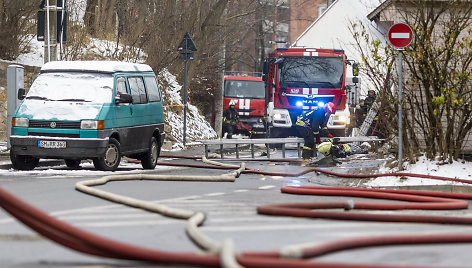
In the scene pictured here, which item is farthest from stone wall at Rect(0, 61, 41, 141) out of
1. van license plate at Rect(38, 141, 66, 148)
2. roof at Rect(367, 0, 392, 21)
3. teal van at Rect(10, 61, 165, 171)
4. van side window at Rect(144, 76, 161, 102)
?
roof at Rect(367, 0, 392, 21)

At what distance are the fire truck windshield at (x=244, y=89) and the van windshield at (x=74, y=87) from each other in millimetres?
23016

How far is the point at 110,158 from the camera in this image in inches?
685

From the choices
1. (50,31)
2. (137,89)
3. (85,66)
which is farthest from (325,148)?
(50,31)

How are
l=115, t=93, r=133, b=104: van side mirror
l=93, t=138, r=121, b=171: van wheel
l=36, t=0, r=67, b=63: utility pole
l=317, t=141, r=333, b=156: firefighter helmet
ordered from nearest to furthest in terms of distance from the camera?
l=93, t=138, r=121, b=171: van wheel < l=115, t=93, r=133, b=104: van side mirror < l=317, t=141, r=333, b=156: firefighter helmet < l=36, t=0, r=67, b=63: utility pole

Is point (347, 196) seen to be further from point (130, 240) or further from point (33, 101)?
point (33, 101)

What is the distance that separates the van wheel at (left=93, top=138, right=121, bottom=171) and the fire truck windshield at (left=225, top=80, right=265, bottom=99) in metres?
23.1

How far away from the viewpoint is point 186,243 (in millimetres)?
7613

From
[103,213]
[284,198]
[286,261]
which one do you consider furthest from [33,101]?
[286,261]

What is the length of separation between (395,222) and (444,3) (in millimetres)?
8289

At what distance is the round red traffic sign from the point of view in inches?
621

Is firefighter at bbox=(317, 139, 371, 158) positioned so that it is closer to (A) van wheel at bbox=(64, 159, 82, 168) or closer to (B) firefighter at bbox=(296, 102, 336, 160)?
(B) firefighter at bbox=(296, 102, 336, 160)

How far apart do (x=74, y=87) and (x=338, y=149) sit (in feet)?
24.5

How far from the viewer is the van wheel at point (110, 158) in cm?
1709

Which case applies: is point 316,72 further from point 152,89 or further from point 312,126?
point 152,89
